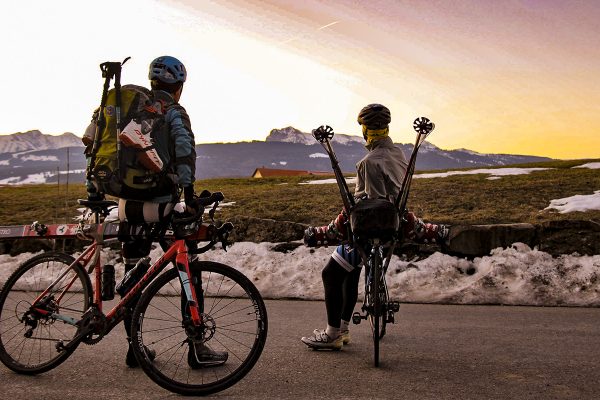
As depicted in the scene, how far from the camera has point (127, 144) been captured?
428cm

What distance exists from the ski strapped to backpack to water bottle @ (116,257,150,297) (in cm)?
51

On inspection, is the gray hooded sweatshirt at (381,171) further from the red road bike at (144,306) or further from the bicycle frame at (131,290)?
the bicycle frame at (131,290)

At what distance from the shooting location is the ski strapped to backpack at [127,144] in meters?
4.34

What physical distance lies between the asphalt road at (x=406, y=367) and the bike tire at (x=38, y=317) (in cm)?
15

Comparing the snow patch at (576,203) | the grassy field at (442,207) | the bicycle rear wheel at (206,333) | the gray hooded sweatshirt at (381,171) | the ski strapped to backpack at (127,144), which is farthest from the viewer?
the snow patch at (576,203)

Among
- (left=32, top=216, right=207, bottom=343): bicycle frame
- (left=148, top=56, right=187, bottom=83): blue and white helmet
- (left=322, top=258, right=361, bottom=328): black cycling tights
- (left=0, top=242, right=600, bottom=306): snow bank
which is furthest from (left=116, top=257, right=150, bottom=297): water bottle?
(left=0, top=242, right=600, bottom=306): snow bank

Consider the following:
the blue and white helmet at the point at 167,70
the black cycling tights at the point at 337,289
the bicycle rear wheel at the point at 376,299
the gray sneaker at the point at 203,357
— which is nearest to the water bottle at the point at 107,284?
the gray sneaker at the point at 203,357

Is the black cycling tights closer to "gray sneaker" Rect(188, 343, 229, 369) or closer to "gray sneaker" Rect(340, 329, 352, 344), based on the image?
"gray sneaker" Rect(340, 329, 352, 344)

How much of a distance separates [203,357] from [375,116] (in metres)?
2.51

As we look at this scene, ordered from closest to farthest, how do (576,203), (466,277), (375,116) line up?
1. (375,116)
2. (466,277)
3. (576,203)

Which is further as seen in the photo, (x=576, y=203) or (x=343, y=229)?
(x=576, y=203)

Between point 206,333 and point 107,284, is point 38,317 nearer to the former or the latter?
point 107,284

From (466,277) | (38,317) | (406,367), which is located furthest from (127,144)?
(466,277)

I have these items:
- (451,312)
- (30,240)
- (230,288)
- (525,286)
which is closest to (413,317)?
(451,312)
